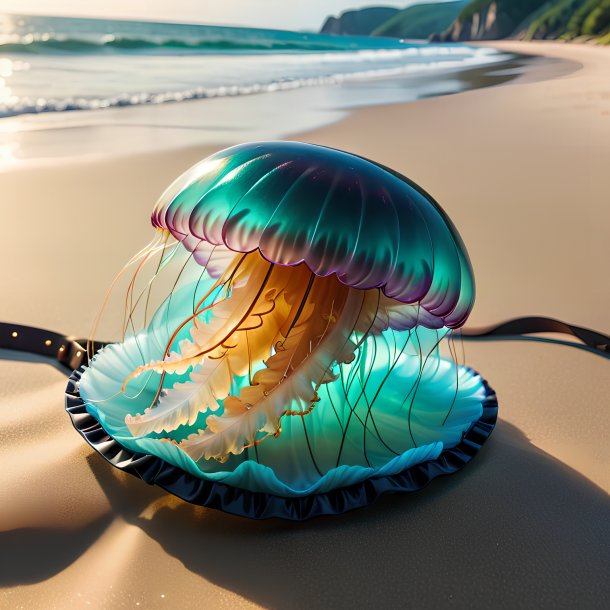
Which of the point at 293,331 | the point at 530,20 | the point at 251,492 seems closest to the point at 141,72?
the point at 293,331

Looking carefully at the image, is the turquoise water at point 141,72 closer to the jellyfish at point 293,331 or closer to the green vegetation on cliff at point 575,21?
the jellyfish at point 293,331

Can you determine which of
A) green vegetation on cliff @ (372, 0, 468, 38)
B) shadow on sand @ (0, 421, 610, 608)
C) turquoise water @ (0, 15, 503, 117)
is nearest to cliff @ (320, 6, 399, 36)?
green vegetation on cliff @ (372, 0, 468, 38)

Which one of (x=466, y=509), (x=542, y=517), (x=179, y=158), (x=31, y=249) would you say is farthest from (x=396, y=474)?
(x=179, y=158)

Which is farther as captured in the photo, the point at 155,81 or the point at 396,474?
the point at 155,81

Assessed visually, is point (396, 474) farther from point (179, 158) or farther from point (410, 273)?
point (179, 158)

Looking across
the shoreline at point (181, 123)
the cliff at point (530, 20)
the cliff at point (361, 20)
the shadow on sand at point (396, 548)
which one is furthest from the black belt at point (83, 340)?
the cliff at point (361, 20)

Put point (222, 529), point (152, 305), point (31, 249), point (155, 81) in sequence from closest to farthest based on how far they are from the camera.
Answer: point (222, 529) < point (152, 305) < point (31, 249) < point (155, 81)

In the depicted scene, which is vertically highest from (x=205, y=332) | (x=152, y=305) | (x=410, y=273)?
(x=410, y=273)
